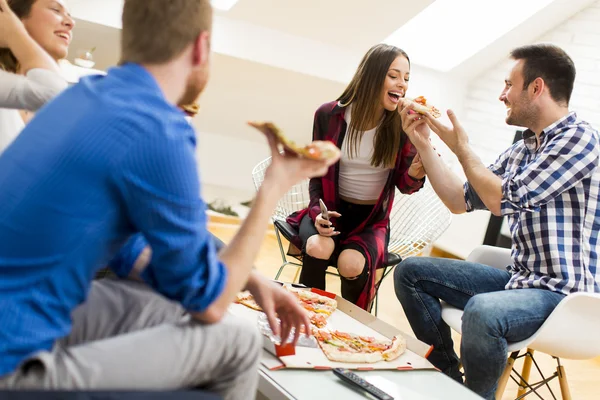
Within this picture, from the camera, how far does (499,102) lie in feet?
16.0

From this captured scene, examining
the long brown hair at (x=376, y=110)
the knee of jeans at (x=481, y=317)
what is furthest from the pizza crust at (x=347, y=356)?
the long brown hair at (x=376, y=110)

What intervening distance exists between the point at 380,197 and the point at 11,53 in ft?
4.97

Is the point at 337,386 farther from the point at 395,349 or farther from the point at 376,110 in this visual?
the point at 376,110

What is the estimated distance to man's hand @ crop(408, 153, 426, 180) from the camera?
2.63 meters

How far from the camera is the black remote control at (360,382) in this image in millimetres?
1478

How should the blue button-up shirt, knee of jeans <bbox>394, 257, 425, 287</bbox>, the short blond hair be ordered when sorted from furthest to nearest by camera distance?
knee of jeans <bbox>394, 257, 425, 287</bbox> < the short blond hair < the blue button-up shirt

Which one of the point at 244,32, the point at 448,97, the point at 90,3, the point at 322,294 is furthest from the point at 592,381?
the point at 90,3

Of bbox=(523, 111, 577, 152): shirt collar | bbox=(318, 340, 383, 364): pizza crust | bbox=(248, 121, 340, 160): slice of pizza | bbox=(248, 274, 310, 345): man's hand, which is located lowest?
bbox=(318, 340, 383, 364): pizza crust

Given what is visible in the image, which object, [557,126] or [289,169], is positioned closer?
[289,169]

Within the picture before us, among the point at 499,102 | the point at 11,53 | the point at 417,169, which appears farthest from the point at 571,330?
the point at 499,102

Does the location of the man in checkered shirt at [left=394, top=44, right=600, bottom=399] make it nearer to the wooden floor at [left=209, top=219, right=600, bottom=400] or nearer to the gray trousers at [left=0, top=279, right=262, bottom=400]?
the wooden floor at [left=209, top=219, right=600, bottom=400]

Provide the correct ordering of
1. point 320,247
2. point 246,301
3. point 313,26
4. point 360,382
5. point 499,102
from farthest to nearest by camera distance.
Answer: point 499,102
point 313,26
point 320,247
point 246,301
point 360,382

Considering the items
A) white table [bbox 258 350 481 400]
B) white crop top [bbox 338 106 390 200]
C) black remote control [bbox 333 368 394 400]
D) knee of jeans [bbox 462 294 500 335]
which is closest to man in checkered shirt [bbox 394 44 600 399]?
knee of jeans [bbox 462 294 500 335]

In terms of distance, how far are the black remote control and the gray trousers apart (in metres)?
0.42
